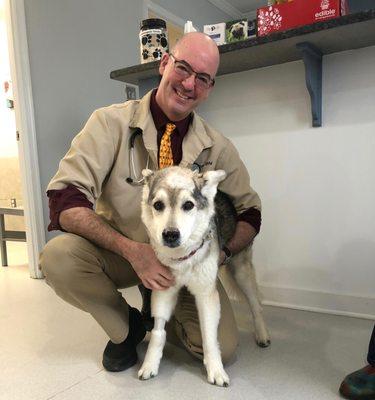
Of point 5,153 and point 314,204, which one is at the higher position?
point 5,153

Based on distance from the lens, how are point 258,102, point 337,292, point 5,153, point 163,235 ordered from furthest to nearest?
point 5,153 < point 258,102 < point 337,292 < point 163,235

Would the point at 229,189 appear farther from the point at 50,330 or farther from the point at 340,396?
the point at 50,330

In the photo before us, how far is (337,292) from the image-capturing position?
2039 mm

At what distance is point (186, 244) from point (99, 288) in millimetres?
407

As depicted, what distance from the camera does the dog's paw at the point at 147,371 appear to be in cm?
142

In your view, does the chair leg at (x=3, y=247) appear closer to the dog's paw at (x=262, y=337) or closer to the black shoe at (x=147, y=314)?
the black shoe at (x=147, y=314)

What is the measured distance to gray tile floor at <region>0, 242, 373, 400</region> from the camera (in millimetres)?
1347

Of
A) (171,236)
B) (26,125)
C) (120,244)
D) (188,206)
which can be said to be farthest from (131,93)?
(171,236)

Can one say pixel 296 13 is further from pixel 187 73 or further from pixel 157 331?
pixel 157 331

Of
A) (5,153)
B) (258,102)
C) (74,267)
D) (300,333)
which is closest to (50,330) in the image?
(74,267)

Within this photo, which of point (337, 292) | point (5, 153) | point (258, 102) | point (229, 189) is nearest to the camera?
point (229, 189)

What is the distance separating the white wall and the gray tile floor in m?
0.17

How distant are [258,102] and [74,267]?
1327mm

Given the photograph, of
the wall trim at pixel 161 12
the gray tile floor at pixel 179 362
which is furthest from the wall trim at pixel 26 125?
the wall trim at pixel 161 12
